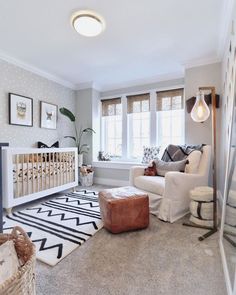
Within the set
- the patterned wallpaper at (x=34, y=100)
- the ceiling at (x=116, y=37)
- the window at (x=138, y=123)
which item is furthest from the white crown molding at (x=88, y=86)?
the window at (x=138, y=123)

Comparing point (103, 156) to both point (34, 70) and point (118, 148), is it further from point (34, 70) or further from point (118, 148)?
point (34, 70)

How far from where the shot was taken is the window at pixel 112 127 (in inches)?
168

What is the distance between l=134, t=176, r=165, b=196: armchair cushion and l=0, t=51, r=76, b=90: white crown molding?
2.67m

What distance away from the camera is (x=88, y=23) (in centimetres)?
207

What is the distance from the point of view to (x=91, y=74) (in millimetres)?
3678

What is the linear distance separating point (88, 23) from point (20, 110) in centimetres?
186

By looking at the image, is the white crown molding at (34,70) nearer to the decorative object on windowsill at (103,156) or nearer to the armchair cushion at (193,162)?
the decorative object on windowsill at (103,156)

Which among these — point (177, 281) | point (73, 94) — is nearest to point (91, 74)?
point (73, 94)

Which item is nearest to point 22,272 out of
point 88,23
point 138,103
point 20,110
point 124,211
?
point 124,211

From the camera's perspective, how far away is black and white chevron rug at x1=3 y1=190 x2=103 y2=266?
5.12 ft

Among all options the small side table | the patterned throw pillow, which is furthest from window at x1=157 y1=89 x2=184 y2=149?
the small side table

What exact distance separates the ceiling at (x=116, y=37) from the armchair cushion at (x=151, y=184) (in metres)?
1.88

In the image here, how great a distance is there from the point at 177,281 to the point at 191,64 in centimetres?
312

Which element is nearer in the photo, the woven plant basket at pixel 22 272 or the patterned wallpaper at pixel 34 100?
the woven plant basket at pixel 22 272
